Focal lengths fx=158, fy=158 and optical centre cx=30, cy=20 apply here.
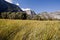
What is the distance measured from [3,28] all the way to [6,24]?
829mm

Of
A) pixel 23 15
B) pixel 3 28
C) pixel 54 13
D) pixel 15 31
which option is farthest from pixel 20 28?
pixel 23 15

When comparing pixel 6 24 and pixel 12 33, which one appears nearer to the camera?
pixel 12 33

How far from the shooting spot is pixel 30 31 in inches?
446

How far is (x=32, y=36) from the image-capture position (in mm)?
10742

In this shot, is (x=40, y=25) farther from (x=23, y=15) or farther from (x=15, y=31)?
(x=23, y=15)

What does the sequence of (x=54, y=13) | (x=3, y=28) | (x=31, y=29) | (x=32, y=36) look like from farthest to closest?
(x=54, y=13) → (x=3, y=28) → (x=31, y=29) → (x=32, y=36)

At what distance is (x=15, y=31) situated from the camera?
39.1ft

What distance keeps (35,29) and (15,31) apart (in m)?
1.59

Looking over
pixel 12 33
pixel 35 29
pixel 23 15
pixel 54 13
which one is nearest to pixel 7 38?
pixel 12 33

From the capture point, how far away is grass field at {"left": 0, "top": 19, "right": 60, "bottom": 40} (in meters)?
10.5

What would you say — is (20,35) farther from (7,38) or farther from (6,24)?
(6,24)

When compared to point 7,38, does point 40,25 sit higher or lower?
higher

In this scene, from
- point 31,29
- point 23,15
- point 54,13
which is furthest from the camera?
point 23,15

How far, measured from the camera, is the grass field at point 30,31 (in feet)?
34.4
